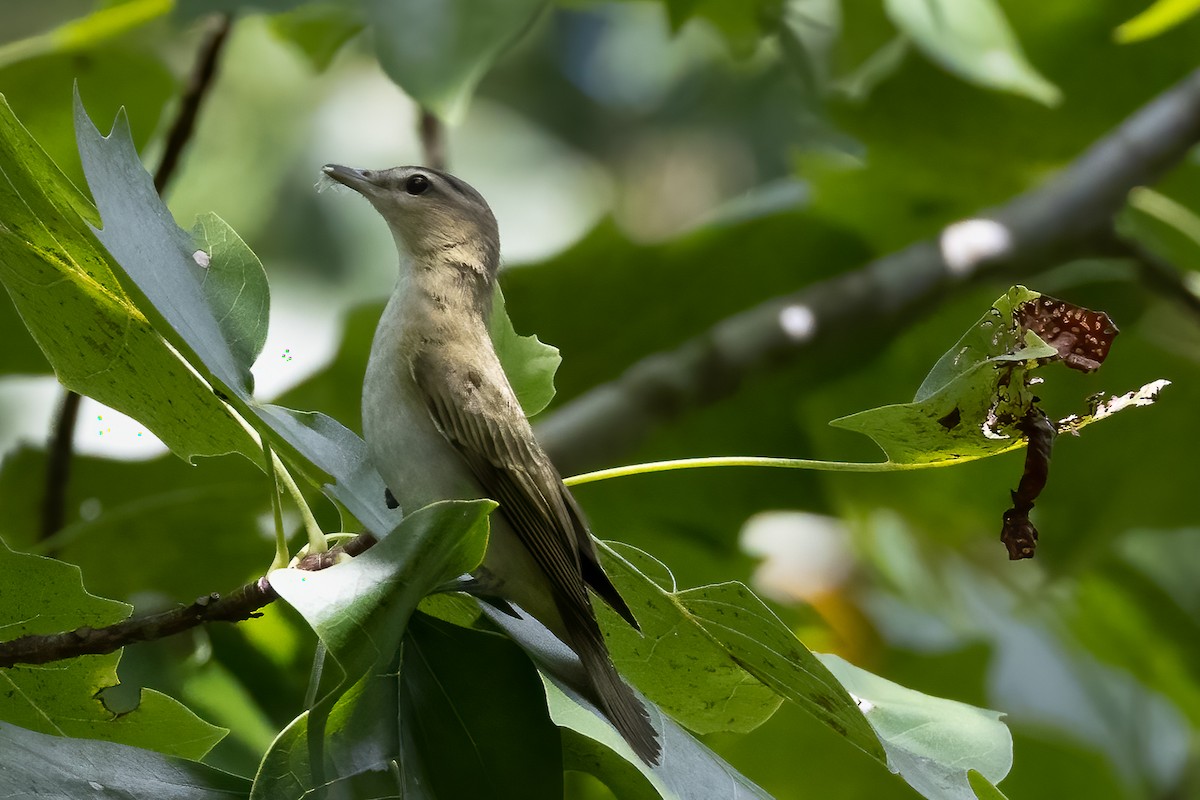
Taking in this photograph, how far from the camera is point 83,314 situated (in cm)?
155

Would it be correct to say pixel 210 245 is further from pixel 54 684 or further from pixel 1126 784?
pixel 1126 784

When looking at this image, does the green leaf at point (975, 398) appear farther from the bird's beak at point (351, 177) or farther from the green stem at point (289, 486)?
the bird's beak at point (351, 177)

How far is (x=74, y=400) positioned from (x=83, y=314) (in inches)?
55.9

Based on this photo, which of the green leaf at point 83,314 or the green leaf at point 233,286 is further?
the green leaf at point 233,286

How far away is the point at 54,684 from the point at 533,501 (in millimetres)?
668

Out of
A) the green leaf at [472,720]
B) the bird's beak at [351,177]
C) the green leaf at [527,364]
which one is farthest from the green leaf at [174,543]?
the green leaf at [472,720]

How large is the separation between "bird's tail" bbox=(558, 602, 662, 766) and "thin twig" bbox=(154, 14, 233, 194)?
5.62 feet

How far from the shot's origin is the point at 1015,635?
6.25 metres

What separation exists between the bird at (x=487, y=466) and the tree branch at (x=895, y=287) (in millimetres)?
1239

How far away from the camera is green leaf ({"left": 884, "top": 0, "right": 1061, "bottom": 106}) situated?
3.26 metres

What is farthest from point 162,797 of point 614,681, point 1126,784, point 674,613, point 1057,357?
point 1126,784

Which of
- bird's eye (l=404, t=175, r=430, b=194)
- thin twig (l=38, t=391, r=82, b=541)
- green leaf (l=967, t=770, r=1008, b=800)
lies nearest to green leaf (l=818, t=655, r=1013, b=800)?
green leaf (l=967, t=770, r=1008, b=800)

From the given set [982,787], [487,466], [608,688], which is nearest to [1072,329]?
[982,787]

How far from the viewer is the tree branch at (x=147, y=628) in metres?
1.43
